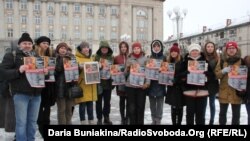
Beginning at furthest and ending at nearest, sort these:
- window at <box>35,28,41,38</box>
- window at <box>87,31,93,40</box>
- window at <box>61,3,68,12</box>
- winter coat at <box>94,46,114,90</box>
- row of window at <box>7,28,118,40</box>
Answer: window at <box>87,31,93,40</box> → window at <box>61,3,68,12</box> → window at <box>35,28,41,38</box> → row of window at <box>7,28,118,40</box> → winter coat at <box>94,46,114,90</box>

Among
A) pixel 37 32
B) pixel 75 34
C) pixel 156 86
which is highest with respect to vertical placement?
pixel 37 32

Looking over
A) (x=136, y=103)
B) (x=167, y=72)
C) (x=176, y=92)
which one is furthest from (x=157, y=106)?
(x=167, y=72)

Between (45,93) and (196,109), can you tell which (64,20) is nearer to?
(45,93)

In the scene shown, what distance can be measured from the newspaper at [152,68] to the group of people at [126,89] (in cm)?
15

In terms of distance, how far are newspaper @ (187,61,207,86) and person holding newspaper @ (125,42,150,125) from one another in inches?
36.5

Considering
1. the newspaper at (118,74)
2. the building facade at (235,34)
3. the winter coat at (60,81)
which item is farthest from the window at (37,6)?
the winter coat at (60,81)

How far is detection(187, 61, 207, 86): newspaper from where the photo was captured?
589 centimetres

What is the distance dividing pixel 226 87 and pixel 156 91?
1409 mm

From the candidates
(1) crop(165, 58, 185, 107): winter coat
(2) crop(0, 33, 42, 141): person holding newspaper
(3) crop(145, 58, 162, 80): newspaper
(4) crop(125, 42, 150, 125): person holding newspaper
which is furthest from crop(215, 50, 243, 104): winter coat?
(2) crop(0, 33, 42, 141): person holding newspaper

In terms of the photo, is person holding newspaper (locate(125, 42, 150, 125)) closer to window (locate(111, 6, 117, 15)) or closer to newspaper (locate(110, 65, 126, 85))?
newspaper (locate(110, 65, 126, 85))

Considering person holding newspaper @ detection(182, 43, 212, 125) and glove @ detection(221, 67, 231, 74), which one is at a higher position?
glove @ detection(221, 67, 231, 74)

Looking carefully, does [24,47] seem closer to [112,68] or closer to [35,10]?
[112,68]

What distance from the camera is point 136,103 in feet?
21.6

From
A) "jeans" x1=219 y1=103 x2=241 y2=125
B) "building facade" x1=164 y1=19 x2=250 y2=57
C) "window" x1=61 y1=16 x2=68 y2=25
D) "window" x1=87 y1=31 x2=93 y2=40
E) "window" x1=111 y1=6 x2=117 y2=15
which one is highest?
"window" x1=111 y1=6 x2=117 y2=15
